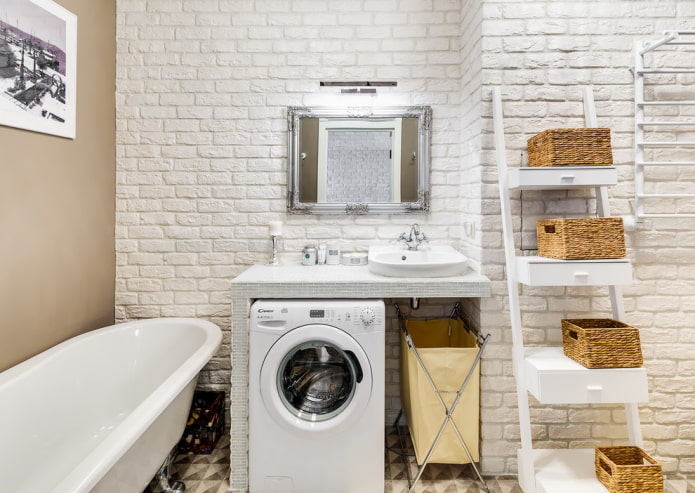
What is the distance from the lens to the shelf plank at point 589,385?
1.61 meters

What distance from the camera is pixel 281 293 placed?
6.31 ft

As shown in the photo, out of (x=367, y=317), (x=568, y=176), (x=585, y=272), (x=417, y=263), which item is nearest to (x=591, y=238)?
(x=585, y=272)

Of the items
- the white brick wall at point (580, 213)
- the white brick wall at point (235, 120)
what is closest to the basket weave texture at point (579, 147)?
the white brick wall at point (580, 213)

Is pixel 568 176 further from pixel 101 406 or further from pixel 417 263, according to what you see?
pixel 101 406

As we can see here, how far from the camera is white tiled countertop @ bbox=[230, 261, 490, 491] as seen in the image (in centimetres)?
189

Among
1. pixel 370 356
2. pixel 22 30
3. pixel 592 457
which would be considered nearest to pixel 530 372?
pixel 592 457

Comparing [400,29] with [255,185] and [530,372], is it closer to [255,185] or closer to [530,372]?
[255,185]

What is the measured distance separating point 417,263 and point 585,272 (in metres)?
0.71

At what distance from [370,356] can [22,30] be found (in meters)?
2.16

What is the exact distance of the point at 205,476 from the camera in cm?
203

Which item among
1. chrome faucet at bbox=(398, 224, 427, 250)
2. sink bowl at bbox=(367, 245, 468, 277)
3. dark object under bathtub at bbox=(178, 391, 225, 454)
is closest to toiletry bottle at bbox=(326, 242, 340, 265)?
sink bowl at bbox=(367, 245, 468, 277)

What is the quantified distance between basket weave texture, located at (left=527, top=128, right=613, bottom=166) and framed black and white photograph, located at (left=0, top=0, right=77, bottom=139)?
7.65ft

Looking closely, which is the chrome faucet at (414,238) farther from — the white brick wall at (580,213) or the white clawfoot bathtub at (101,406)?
the white clawfoot bathtub at (101,406)

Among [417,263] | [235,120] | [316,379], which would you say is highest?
[235,120]
